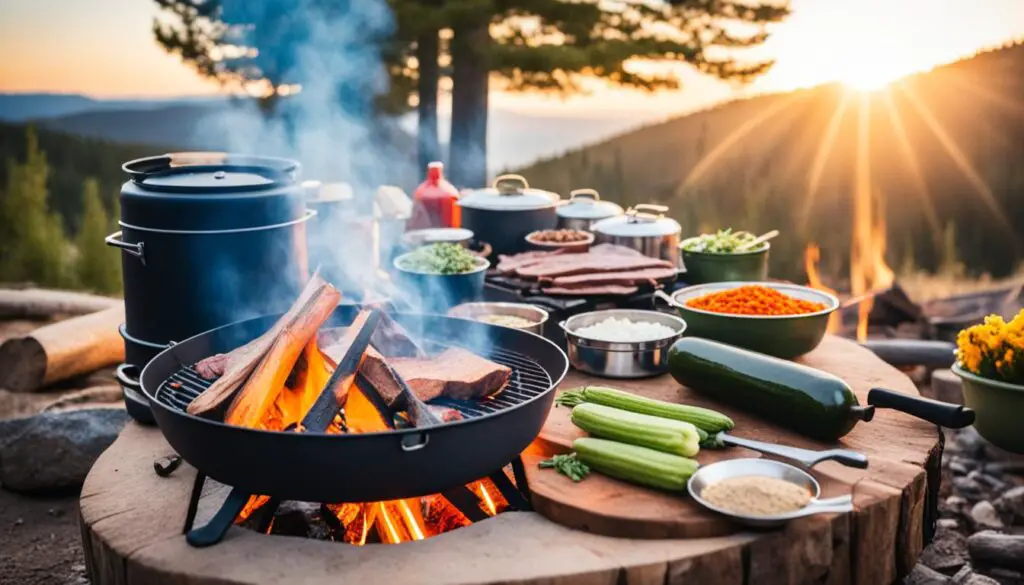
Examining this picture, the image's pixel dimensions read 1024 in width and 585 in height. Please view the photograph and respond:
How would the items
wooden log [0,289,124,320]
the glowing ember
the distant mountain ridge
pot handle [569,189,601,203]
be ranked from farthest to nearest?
the distant mountain ridge < wooden log [0,289,124,320] < pot handle [569,189,601,203] < the glowing ember

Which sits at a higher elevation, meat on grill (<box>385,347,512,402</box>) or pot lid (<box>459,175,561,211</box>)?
pot lid (<box>459,175,561,211</box>)

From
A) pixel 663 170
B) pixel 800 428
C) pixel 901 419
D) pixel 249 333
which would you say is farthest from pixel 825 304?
pixel 663 170

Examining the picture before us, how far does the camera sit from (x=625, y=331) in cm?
442

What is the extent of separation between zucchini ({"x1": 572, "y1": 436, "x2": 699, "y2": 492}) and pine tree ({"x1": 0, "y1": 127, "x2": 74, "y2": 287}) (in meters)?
11.2

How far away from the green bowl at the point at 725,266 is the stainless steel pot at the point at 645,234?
13 cm

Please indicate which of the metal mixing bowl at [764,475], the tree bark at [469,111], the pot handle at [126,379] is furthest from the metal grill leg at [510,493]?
the tree bark at [469,111]

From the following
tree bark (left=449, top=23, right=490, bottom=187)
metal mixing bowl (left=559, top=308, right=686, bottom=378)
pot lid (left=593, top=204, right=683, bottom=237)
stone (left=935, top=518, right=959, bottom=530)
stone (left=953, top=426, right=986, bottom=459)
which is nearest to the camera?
metal mixing bowl (left=559, top=308, right=686, bottom=378)

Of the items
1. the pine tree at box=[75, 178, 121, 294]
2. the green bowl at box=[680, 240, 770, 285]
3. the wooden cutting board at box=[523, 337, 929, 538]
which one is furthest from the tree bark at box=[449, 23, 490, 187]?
the wooden cutting board at box=[523, 337, 929, 538]

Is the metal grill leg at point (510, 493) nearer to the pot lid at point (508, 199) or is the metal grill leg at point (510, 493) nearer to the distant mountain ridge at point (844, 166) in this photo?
the pot lid at point (508, 199)

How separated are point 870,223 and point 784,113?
138 inches

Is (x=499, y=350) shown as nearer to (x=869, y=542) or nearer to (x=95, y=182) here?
(x=869, y=542)

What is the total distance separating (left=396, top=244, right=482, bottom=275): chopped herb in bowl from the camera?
16.2 feet

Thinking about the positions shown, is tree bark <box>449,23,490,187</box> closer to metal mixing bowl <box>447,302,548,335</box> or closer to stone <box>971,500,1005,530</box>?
metal mixing bowl <box>447,302,548,335</box>

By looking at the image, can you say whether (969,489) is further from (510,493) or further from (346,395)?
(346,395)
